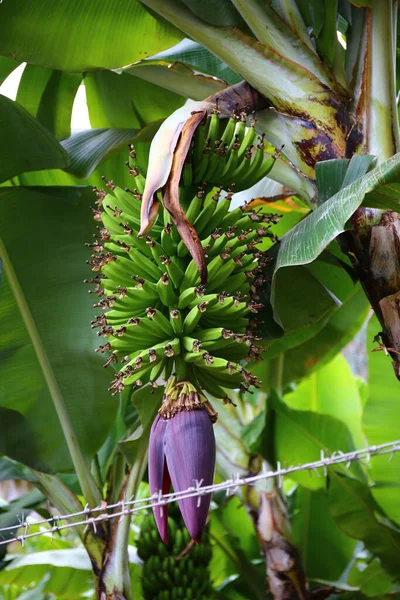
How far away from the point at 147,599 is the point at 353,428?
846mm

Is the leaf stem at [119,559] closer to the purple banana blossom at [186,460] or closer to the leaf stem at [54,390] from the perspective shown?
the leaf stem at [54,390]

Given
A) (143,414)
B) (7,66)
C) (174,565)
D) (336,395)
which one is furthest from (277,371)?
(7,66)

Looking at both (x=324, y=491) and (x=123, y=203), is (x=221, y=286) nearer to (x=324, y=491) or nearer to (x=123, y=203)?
(x=123, y=203)

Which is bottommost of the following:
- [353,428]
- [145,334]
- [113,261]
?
[353,428]

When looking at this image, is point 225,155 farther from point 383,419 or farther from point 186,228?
point 383,419

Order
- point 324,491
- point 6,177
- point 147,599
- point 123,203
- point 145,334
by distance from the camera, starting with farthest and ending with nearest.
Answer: point 324,491 → point 147,599 → point 6,177 → point 123,203 → point 145,334

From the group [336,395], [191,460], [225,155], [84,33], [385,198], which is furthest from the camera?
[336,395]

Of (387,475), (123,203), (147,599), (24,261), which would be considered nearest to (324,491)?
(387,475)

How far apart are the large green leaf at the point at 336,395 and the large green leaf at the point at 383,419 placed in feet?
1.34

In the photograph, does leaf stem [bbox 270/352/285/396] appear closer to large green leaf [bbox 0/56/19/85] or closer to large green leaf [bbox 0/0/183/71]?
large green leaf [bbox 0/0/183/71]

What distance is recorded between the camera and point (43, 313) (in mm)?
1324

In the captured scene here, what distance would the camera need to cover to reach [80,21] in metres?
1.26

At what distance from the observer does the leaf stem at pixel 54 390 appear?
131 cm

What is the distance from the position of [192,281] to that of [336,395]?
1.32 m
